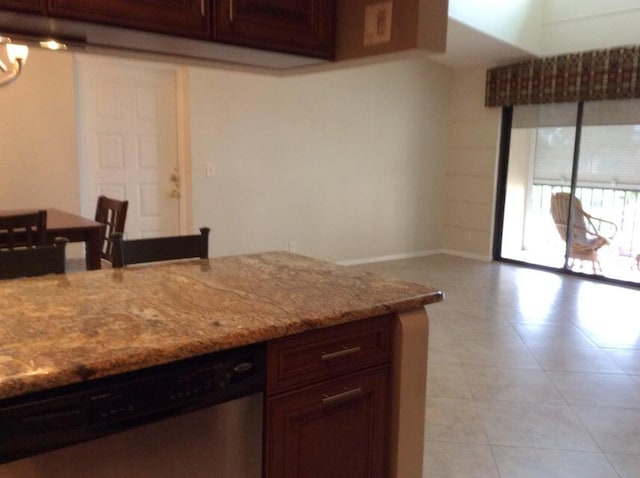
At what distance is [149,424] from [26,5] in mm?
1067

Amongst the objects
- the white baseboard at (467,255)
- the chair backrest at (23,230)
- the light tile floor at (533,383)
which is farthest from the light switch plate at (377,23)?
the white baseboard at (467,255)

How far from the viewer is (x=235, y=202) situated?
204 inches

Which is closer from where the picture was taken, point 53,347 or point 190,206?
point 53,347

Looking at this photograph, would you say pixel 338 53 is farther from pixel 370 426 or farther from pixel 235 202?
pixel 235 202

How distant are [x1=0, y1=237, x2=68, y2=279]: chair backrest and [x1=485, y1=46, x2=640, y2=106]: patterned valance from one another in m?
5.46

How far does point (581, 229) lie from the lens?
19.6ft

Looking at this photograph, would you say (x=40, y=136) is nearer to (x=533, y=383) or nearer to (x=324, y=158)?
(x=324, y=158)

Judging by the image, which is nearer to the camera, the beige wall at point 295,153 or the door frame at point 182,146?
the beige wall at point 295,153

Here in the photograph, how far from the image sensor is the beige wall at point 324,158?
5023mm

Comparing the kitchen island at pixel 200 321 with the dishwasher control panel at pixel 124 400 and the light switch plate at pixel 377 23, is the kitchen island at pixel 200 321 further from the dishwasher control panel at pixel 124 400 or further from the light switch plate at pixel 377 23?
the light switch plate at pixel 377 23

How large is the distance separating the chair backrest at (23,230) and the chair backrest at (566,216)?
17.6 ft

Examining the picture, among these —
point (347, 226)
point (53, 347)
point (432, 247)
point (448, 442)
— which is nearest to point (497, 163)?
point (432, 247)

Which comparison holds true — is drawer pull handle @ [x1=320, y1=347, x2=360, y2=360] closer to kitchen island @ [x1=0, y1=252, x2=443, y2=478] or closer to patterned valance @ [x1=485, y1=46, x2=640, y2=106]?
kitchen island @ [x1=0, y1=252, x2=443, y2=478]

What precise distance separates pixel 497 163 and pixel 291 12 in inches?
208
